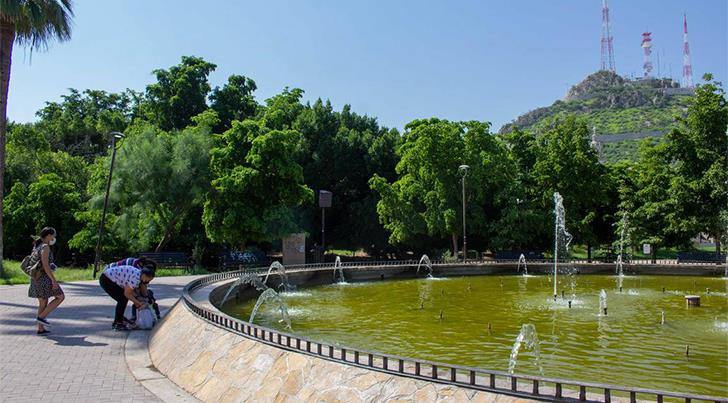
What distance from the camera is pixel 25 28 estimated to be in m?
19.7

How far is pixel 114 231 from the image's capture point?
27812 mm

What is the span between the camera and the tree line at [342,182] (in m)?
26.7

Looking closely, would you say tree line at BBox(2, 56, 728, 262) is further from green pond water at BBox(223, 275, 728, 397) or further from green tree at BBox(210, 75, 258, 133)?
green pond water at BBox(223, 275, 728, 397)

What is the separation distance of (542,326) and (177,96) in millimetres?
29506

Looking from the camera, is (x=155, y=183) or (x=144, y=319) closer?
(x=144, y=319)

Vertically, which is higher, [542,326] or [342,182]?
[342,182]

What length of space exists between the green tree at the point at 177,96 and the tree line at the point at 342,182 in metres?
0.08

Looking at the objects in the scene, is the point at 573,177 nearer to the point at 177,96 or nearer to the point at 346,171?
the point at 346,171

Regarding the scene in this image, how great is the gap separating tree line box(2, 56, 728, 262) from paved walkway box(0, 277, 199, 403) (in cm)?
1295

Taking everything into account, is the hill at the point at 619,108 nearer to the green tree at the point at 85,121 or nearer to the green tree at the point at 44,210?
the green tree at the point at 85,121

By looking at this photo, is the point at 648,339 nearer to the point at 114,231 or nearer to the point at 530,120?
the point at 114,231

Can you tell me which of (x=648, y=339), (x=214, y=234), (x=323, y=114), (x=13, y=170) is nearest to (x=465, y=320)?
(x=648, y=339)

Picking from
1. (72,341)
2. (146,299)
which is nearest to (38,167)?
(146,299)

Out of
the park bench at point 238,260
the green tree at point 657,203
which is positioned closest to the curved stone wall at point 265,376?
the park bench at point 238,260
